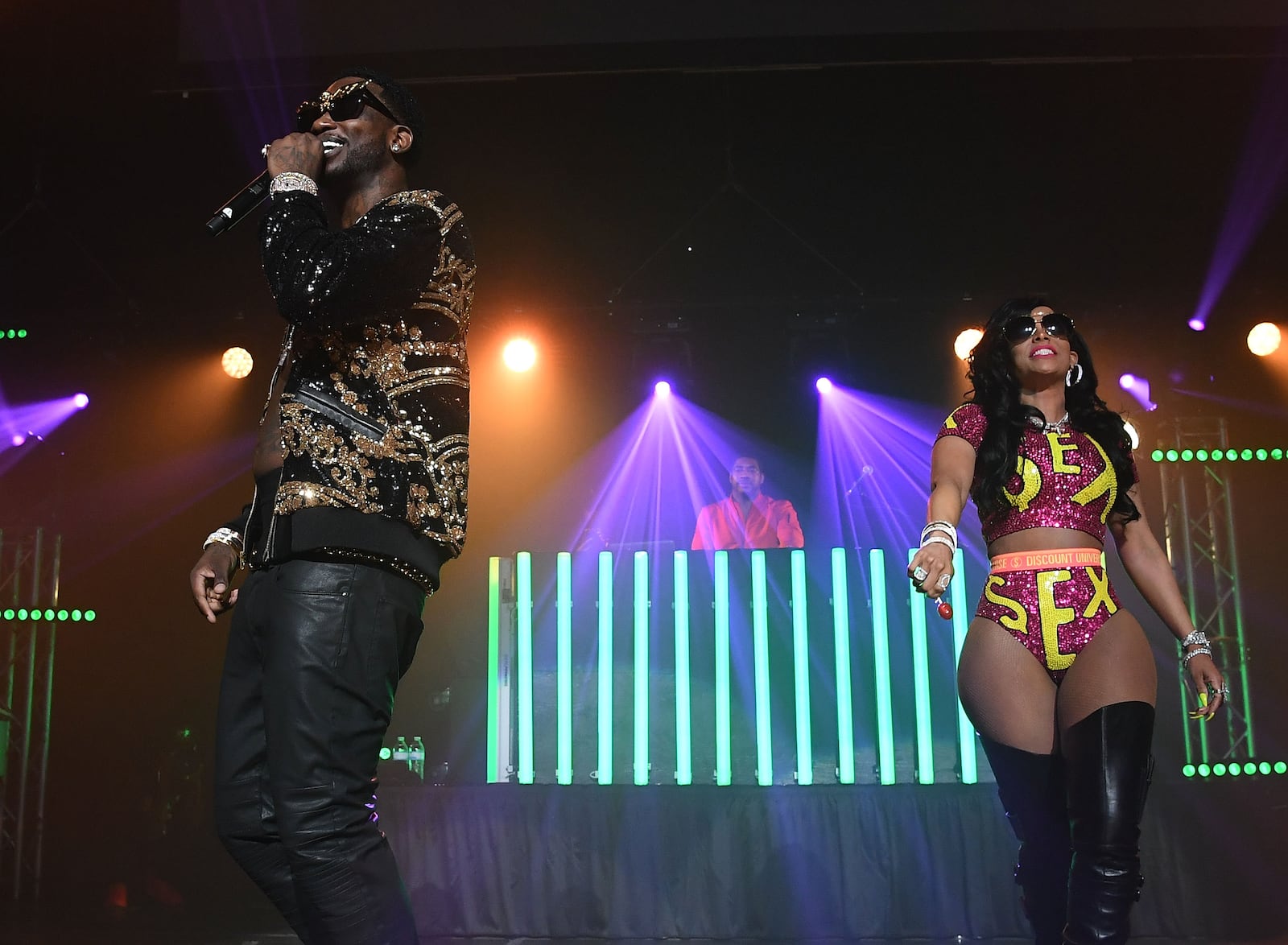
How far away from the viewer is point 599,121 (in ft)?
18.5

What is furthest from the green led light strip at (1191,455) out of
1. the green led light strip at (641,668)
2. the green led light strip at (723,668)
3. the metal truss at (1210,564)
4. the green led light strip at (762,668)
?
the green led light strip at (641,668)

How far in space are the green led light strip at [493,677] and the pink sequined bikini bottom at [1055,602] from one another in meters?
2.80

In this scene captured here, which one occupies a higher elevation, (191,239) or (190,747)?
(191,239)

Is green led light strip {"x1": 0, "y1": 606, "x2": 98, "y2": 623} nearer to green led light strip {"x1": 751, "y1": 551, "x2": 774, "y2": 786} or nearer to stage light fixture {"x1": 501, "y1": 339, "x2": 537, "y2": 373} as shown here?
stage light fixture {"x1": 501, "y1": 339, "x2": 537, "y2": 373}

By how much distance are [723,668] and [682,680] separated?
0.64 feet

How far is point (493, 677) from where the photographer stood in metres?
4.74

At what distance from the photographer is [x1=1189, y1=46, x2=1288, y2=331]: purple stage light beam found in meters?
5.26

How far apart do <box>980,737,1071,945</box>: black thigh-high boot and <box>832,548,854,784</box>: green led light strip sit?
76.9 inches

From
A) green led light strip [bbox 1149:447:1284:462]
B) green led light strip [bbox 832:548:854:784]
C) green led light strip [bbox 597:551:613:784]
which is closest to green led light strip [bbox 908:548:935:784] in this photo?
green led light strip [bbox 832:548:854:784]

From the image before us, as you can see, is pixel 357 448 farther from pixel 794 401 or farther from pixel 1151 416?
pixel 794 401

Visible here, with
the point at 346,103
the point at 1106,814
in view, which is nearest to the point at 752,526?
the point at 1106,814

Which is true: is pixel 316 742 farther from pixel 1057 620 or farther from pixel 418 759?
pixel 418 759

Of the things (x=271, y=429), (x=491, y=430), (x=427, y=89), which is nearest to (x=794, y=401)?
(x=491, y=430)

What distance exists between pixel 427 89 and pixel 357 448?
439cm
